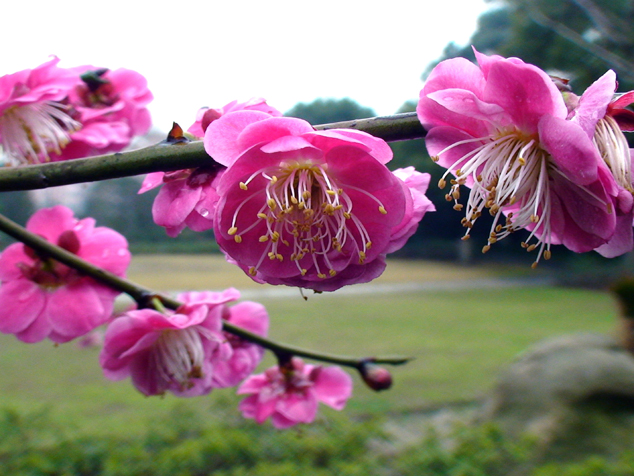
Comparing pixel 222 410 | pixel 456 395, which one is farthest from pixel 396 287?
pixel 222 410

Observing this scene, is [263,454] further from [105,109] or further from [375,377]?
[105,109]

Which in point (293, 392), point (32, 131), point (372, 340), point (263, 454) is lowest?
point (372, 340)

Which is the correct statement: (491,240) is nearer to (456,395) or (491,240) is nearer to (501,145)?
(501,145)

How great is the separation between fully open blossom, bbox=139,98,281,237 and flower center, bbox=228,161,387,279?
30mm

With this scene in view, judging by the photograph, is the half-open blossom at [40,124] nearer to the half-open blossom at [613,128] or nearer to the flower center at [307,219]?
the flower center at [307,219]

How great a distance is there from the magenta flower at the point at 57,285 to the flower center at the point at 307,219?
0.81 ft

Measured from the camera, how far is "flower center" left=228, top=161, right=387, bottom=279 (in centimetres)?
32

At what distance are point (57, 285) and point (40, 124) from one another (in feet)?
0.60

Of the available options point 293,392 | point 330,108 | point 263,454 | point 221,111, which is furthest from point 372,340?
point 221,111

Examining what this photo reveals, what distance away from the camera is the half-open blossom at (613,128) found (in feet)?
0.93

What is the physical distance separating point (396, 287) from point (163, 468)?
5.84 meters

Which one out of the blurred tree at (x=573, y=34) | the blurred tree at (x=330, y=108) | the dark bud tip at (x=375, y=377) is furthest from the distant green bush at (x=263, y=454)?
the blurred tree at (x=573, y=34)

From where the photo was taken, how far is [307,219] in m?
0.33

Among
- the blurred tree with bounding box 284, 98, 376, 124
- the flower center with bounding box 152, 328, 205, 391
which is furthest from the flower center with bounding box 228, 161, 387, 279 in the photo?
the blurred tree with bounding box 284, 98, 376, 124
